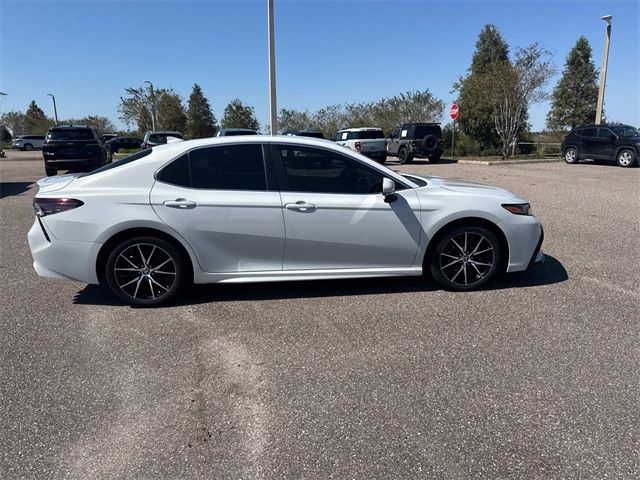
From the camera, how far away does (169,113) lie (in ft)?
146

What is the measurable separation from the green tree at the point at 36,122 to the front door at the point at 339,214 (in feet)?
212

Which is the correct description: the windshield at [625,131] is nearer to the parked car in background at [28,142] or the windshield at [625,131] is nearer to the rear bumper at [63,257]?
the rear bumper at [63,257]

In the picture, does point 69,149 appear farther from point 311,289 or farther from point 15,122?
point 15,122

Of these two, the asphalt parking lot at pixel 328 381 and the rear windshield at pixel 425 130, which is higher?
the rear windshield at pixel 425 130

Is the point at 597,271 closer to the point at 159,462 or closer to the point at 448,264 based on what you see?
the point at 448,264

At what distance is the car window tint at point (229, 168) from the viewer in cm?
Result: 451

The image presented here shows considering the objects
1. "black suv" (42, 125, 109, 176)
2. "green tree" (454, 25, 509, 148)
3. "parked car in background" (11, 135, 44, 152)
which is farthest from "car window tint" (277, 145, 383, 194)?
"parked car in background" (11, 135, 44, 152)

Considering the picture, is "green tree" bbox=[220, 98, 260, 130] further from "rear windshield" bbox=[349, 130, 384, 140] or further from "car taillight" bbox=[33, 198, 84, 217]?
"car taillight" bbox=[33, 198, 84, 217]

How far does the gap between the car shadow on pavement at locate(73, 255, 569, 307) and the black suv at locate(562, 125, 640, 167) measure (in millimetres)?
17004

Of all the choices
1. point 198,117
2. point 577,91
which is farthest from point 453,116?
point 198,117

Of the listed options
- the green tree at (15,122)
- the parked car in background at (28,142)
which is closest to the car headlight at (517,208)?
the parked car in background at (28,142)

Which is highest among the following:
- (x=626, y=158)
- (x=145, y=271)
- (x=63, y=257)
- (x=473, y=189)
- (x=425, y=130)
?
(x=425, y=130)

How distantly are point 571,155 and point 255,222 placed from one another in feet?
69.3

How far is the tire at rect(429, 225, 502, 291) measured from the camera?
15.5 feet
